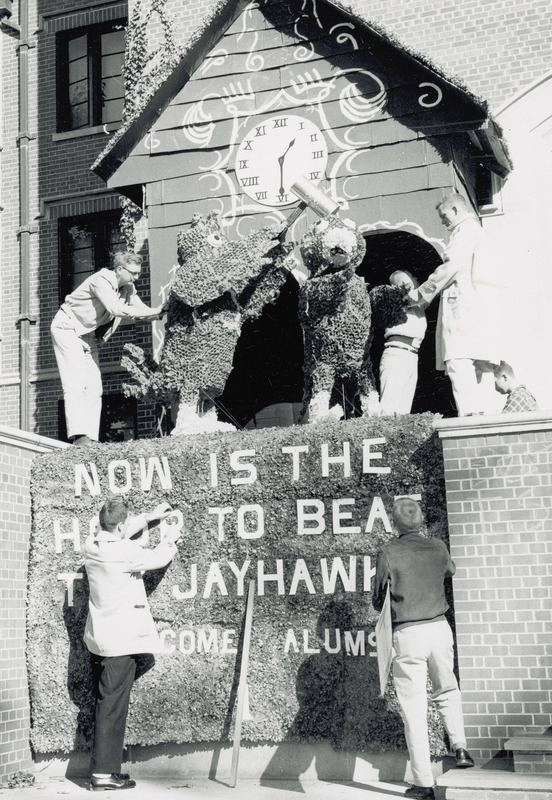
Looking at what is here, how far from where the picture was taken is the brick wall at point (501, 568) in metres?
6.77

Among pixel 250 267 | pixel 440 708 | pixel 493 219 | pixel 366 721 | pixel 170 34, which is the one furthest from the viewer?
pixel 170 34

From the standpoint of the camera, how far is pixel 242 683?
24.3 feet

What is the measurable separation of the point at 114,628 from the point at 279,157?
5.10 meters

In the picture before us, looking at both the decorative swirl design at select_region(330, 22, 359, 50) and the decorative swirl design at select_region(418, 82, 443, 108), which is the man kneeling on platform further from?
the decorative swirl design at select_region(330, 22, 359, 50)

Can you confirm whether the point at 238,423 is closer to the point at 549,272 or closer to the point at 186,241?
the point at 186,241

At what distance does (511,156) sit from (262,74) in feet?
9.32

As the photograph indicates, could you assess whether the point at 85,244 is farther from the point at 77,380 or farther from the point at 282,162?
the point at 77,380

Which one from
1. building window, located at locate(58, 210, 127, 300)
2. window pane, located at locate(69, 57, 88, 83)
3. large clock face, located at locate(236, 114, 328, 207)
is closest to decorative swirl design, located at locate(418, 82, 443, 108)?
large clock face, located at locate(236, 114, 328, 207)

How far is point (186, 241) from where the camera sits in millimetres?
9320

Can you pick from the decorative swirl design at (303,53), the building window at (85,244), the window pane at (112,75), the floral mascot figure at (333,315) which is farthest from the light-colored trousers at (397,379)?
the window pane at (112,75)

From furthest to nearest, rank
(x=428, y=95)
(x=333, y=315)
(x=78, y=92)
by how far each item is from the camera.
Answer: (x=78, y=92) < (x=428, y=95) < (x=333, y=315)

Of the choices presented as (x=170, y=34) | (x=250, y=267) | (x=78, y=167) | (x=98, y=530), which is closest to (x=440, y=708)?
(x=98, y=530)

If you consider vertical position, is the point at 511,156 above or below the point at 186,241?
above

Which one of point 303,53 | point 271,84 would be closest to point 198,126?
point 271,84
